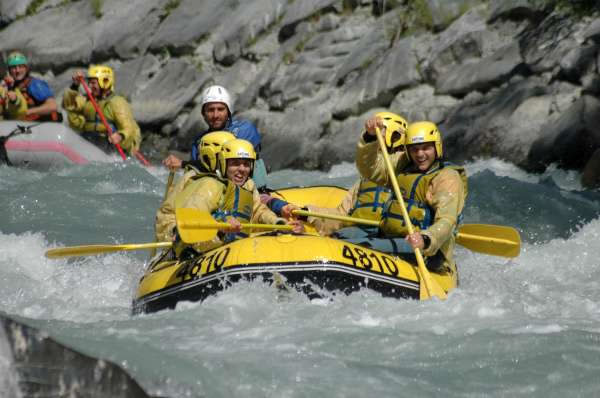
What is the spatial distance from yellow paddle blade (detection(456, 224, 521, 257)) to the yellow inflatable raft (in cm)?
86

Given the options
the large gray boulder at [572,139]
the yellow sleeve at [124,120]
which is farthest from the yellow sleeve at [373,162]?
the yellow sleeve at [124,120]

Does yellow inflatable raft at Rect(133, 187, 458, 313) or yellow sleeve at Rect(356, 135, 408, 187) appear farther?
yellow sleeve at Rect(356, 135, 408, 187)

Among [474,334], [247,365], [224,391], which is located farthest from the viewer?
[474,334]

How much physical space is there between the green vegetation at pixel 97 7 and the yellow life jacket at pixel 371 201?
14.2 metres

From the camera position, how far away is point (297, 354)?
541cm

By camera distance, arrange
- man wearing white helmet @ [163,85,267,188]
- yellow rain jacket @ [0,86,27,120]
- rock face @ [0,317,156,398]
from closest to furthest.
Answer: rock face @ [0,317,156,398] < man wearing white helmet @ [163,85,267,188] < yellow rain jacket @ [0,86,27,120]

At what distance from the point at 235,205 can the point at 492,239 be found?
1.84 m

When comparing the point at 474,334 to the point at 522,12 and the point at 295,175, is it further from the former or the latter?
the point at 522,12

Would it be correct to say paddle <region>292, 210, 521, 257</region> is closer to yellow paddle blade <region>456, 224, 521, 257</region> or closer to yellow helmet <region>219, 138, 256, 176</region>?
yellow paddle blade <region>456, 224, 521, 257</region>

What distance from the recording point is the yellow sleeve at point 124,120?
1421cm

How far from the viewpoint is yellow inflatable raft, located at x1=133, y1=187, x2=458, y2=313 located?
253 inches

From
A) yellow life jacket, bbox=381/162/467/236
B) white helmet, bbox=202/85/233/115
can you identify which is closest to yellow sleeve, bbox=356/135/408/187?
yellow life jacket, bbox=381/162/467/236

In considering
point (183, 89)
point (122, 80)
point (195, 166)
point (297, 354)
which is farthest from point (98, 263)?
point (122, 80)

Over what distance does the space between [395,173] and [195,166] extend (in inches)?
60.8
